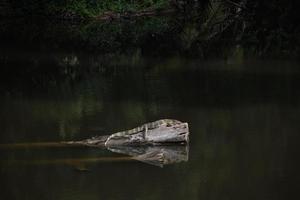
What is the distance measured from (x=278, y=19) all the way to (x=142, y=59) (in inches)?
581

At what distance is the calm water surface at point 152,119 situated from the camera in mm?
10008

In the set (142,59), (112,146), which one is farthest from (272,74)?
(112,146)

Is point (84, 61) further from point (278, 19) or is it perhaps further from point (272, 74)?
point (278, 19)

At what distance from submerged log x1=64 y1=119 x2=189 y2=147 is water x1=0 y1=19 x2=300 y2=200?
12.6 inches

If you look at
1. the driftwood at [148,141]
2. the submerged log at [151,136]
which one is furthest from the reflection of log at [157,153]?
the submerged log at [151,136]


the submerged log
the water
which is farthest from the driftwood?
the water

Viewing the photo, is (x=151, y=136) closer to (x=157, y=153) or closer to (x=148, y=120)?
(x=157, y=153)

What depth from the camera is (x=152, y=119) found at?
14.2 m

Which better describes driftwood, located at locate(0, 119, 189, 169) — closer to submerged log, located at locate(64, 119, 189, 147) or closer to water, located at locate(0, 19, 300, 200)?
submerged log, located at locate(64, 119, 189, 147)

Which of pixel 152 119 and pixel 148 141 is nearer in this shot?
pixel 148 141

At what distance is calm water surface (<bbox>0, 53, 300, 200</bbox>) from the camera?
10.0 meters

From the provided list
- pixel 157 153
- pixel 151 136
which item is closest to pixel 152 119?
pixel 151 136

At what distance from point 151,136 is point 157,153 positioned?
72 centimetres

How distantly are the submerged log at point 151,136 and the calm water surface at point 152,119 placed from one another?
336 millimetres
